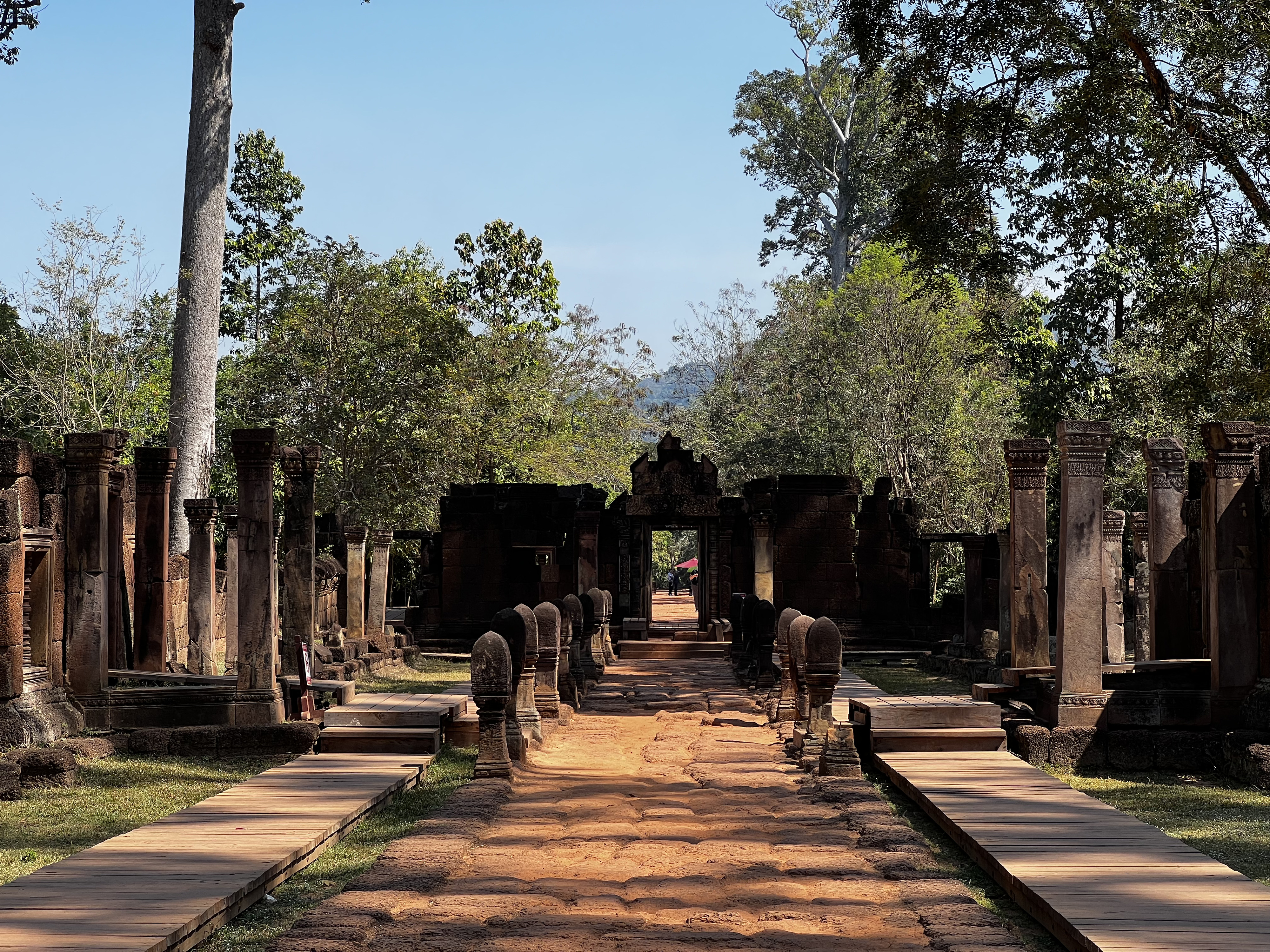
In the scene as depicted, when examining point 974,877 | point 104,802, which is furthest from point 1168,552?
point 104,802

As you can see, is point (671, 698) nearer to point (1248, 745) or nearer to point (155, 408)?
point (1248, 745)

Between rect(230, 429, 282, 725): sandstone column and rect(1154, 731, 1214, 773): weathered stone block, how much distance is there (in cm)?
790

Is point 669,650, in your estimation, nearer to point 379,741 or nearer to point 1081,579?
point 379,741

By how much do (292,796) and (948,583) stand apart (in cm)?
2958

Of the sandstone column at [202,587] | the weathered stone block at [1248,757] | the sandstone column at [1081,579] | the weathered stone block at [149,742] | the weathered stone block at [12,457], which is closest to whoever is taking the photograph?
the weathered stone block at [1248,757]

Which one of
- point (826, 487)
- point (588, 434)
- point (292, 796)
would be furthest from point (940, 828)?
point (588, 434)

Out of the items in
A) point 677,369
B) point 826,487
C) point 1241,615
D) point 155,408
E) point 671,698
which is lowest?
point 671,698

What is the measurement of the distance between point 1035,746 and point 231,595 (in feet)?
36.8

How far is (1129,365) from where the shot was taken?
1078 inches

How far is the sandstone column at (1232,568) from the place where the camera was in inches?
456

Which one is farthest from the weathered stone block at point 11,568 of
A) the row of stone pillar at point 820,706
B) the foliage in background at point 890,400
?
the foliage in background at point 890,400

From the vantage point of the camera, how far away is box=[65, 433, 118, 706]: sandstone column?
485 inches

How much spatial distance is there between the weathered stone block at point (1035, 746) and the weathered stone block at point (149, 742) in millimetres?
7530

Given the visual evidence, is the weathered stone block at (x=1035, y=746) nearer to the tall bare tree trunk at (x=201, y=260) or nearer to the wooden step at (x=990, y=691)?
the wooden step at (x=990, y=691)
